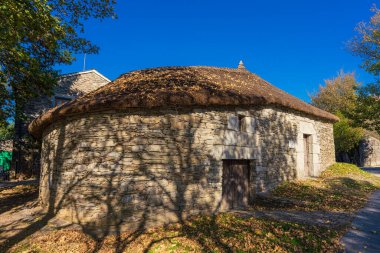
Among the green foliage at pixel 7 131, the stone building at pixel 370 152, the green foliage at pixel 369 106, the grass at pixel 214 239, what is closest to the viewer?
the grass at pixel 214 239

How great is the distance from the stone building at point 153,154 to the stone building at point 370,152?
2189 centimetres

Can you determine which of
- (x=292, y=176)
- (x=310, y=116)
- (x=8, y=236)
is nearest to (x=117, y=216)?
(x=8, y=236)

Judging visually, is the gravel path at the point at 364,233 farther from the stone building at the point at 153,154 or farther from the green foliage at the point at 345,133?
the green foliage at the point at 345,133

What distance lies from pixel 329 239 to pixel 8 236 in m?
6.63

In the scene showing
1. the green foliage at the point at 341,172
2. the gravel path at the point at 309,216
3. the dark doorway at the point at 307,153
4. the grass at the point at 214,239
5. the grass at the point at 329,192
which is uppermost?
the dark doorway at the point at 307,153

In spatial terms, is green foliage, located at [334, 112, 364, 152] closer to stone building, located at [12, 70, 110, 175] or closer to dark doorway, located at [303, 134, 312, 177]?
dark doorway, located at [303, 134, 312, 177]

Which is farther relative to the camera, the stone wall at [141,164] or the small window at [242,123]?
the small window at [242,123]

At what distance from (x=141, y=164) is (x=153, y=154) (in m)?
0.35

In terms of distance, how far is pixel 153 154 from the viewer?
18.1ft

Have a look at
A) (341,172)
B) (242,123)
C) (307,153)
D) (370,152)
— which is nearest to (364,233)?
(242,123)

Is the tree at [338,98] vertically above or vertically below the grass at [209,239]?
above

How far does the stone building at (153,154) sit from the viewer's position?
17.7 feet

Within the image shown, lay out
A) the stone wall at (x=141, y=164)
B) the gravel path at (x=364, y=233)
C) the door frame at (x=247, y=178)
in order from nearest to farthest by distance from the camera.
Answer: the gravel path at (x=364, y=233) → the stone wall at (x=141, y=164) → the door frame at (x=247, y=178)

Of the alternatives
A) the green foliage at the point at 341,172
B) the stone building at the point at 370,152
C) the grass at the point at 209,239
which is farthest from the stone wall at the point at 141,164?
the stone building at the point at 370,152
